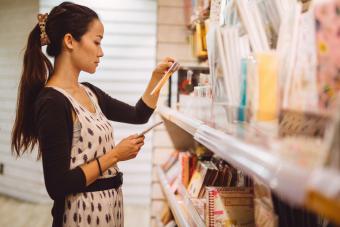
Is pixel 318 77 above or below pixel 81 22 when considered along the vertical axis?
below

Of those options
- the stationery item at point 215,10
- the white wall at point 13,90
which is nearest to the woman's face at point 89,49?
the stationery item at point 215,10

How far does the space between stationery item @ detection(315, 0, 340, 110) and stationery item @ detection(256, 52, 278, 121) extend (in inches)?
3.7

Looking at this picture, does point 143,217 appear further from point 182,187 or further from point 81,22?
point 81,22

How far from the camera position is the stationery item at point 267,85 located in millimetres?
681

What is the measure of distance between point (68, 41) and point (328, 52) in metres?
1.22

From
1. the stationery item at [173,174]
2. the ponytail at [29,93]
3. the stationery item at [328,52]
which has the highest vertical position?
the stationery item at [328,52]

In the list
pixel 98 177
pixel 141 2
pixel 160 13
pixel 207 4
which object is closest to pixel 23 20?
pixel 141 2

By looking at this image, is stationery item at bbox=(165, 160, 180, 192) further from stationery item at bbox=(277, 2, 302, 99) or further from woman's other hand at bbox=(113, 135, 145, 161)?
stationery item at bbox=(277, 2, 302, 99)

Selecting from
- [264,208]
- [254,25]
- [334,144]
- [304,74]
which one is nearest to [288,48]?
[304,74]

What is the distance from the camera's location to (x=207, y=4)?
2.36 m

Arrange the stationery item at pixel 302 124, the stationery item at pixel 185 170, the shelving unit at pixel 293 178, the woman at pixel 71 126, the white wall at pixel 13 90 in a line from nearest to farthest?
the shelving unit at pixel 293 178, the stationery item at pixel 302 124, the woman at pixel 71 126, the stationery item at pixel 185 170, the white wall at pixel 13 90

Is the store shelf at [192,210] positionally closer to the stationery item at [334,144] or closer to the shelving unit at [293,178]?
the shelving unit at [293,178]

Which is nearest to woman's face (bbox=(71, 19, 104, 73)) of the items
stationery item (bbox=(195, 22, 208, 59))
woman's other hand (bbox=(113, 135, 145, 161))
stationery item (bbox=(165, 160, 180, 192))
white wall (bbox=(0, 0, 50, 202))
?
woman's other hand (bbox=(113, 135, 145, 161))

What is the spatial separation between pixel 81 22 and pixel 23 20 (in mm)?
2926
